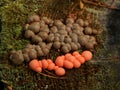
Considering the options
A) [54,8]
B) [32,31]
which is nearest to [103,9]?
[54,8]

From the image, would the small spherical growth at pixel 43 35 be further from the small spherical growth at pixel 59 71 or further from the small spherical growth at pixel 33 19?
the small spherical growth at pixel 59 71

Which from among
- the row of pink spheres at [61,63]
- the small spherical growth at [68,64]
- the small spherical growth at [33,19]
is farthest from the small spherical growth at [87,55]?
the small spherical growth at [33,19]

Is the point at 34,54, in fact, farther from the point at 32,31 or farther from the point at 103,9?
the point at 103,9

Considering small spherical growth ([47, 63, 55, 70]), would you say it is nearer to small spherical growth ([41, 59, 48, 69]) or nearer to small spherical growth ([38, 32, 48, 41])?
small spherical growth ([41, 59, 48, 69])

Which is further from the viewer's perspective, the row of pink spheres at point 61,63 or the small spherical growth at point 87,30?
the small spherical growth at point 87,30

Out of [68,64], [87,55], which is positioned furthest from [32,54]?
[87,55]

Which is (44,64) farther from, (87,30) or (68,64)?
(87,30)
